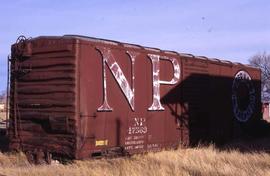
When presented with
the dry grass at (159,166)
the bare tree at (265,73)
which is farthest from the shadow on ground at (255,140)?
the bare tree at (265,73)

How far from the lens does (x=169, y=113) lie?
52.1 feet

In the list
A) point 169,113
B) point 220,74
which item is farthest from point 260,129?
point 169,113

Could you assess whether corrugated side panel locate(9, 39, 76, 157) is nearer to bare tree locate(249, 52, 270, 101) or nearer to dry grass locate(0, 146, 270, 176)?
dry grass locate(0, 146, 270, 176)

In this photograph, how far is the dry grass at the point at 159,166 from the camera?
10570mm

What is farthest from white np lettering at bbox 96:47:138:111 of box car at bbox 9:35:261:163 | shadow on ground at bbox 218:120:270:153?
shadow on ground at bbox 218:120:270:153

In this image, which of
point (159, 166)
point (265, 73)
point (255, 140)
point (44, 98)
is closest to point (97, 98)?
point (44, 98)

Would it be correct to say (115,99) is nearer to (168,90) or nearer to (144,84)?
(144,84)

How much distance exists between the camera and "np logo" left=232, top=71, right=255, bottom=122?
795 inches

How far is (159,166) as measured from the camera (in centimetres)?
1152

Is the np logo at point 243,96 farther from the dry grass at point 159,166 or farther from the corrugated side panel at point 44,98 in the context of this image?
the corrugated side panel at point 44,98

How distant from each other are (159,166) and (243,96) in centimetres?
1047

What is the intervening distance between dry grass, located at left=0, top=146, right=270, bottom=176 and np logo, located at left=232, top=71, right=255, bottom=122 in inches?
256

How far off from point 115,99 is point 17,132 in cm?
293

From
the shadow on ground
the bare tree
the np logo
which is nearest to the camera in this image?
the shadow on ground
